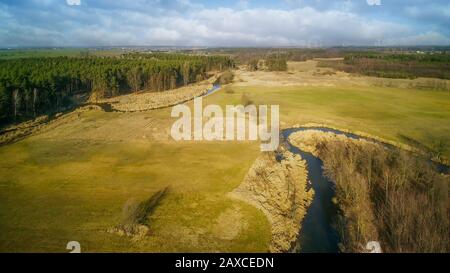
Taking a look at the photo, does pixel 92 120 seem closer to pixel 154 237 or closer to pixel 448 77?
pixel 154 237

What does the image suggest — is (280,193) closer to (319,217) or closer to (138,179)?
(319,217)

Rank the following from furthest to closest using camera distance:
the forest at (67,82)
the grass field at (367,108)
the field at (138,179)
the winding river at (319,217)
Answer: the forest at (67,82) → the grass field at (367,108) → the winding river at (319,217) → the field at (138,179)

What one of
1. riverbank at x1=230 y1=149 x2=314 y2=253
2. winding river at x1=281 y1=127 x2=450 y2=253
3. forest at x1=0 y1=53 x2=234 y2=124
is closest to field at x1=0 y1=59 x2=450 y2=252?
riverbank at x1=230 y1=149 x2=314 y2=253

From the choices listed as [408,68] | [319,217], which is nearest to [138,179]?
[319,217]

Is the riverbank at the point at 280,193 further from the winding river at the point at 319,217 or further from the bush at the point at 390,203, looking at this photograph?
the bush at the point at 390,203

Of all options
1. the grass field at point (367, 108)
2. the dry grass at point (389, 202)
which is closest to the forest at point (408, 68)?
the grass field at point (367, 108)
